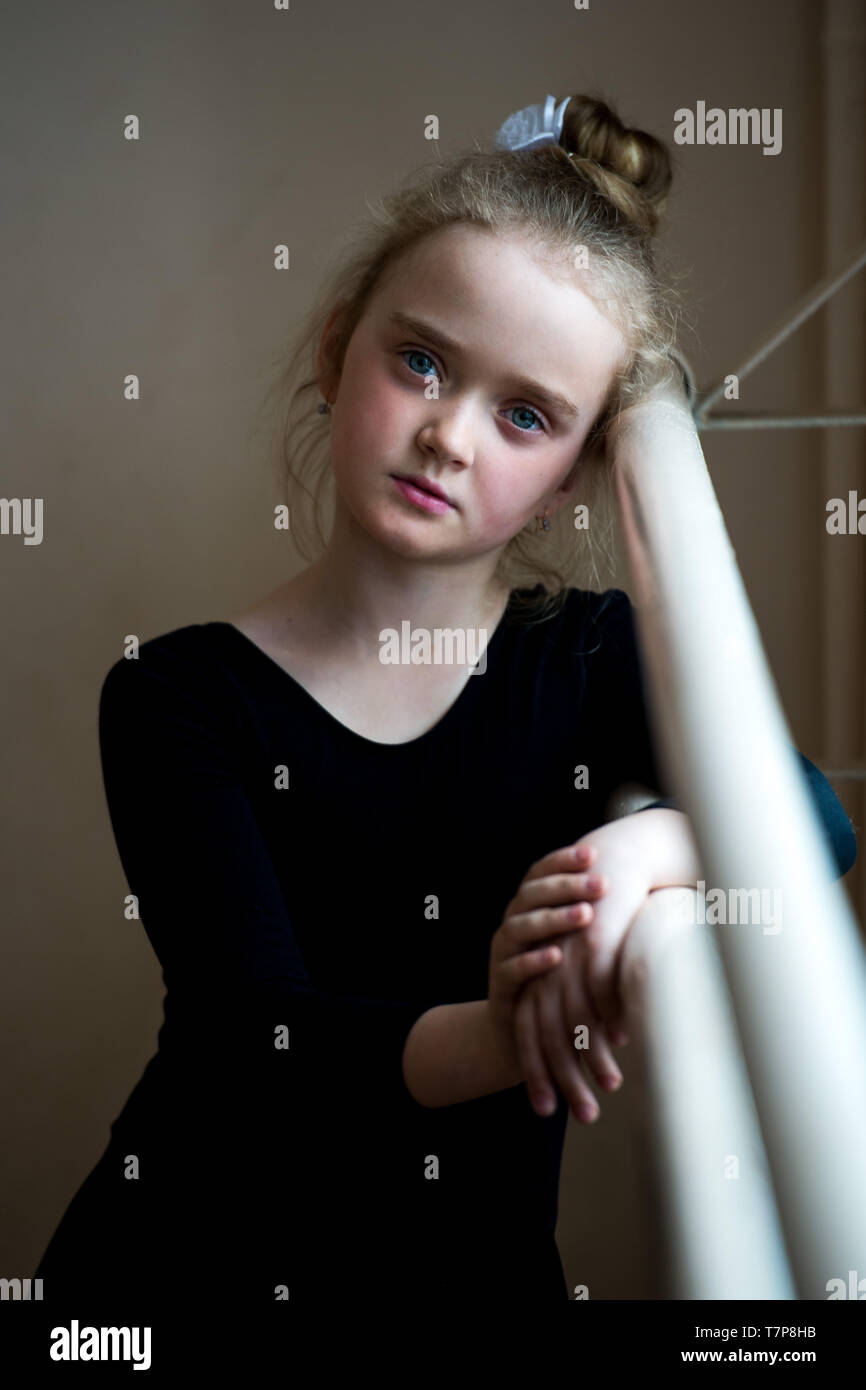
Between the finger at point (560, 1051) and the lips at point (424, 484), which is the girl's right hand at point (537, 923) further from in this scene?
the lips at point (424, 484)

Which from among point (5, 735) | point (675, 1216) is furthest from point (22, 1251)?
A: point (675, 1216)

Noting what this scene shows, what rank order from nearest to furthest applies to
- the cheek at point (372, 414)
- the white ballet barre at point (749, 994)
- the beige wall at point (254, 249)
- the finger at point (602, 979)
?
the white ballet barre at point (749, 994), the finger at point (602, 979), the cheek at point (372, 414), the beige wall at point (254, 249)

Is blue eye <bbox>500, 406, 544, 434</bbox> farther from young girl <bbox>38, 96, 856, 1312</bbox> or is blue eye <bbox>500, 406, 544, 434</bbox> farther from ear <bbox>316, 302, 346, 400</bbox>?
ear <bbox>316, 302, 346, 400</bbox>

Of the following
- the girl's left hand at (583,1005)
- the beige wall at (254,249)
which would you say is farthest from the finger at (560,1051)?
the beige wall at (254,249)

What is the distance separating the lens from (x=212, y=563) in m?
1.34

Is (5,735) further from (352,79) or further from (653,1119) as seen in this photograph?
(653,1119)

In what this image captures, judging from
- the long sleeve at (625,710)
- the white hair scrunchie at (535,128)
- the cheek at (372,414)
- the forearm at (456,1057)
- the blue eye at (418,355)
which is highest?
the white hair scrunchie at (535,128)

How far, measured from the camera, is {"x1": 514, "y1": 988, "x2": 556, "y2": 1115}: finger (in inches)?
20.2

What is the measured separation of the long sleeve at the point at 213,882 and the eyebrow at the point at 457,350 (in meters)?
Result: 0.27

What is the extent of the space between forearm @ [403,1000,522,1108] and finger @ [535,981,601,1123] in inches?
1.3

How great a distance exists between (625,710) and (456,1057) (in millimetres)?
352

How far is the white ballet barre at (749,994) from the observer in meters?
0.29

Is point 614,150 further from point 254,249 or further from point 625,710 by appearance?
point 254,249

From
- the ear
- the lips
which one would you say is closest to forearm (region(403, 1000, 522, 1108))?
the lips
